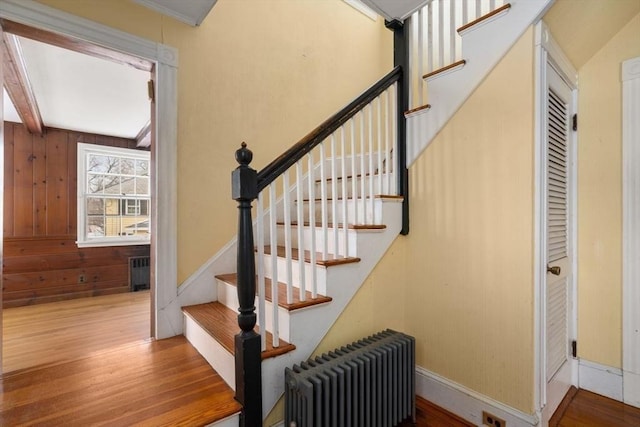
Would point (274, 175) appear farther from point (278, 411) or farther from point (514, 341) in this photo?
point (514, 341)

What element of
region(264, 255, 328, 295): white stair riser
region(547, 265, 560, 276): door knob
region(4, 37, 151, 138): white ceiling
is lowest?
region(264, 255, 328, 295): white stair riser

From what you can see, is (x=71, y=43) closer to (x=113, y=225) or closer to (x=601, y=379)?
(x=113, y=225)

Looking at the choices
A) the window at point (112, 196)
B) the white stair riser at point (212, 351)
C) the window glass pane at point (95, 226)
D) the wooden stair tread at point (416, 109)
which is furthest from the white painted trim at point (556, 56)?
the window glass pane at point (95, 226)

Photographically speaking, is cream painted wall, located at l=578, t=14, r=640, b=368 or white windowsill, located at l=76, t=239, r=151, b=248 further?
white windowsill, located at l=76, t=239, r=151, b=248

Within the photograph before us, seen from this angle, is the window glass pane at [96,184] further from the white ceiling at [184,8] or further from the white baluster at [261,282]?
the white baluster at [261,282]

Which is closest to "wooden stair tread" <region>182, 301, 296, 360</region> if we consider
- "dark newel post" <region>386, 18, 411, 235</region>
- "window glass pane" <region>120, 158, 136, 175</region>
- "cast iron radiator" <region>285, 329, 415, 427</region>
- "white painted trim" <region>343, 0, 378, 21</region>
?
"cast iron radiator" <region>285, 329, 415, 427</region>

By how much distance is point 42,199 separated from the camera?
12.0 ft

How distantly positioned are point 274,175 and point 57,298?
386cm

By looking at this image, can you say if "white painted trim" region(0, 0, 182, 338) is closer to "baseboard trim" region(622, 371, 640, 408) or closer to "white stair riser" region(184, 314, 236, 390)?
"white stair riser" region(184, 314, 236, 390)

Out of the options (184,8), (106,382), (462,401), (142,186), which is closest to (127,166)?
(142,186)

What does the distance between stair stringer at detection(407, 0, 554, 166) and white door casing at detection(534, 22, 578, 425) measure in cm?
10

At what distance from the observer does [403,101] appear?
6.53 feet

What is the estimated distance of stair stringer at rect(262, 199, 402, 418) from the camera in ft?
4.50

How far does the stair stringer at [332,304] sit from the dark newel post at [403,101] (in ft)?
0.19
